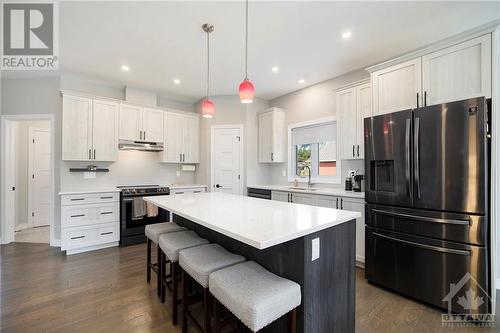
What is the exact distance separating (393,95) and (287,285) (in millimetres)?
2526

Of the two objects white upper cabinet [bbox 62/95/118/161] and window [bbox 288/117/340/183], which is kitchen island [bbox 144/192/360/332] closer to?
window [bbox 288/117/340/183]

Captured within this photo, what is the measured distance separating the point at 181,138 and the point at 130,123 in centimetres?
104

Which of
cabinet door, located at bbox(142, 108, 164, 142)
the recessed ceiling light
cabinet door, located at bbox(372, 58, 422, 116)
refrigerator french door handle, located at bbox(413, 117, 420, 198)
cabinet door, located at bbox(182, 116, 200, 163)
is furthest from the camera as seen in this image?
cabinet door, located at bbox(182, 116, 200, 163)

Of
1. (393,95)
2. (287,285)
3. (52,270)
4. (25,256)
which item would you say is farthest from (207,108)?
(25,256)

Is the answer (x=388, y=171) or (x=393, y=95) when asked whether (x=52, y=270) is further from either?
(x=393, y=95)

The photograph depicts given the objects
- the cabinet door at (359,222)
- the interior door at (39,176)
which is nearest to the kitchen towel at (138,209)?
the interior door at (39,176)

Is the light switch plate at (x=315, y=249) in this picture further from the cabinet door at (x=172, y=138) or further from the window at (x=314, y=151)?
the cabinet door at (x=172, y=138)

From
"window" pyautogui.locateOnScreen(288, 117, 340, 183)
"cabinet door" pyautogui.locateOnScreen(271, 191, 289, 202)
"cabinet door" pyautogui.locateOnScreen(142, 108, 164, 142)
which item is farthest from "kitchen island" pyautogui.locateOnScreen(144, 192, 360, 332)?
"cabinet door" pyautogui.locateOnScreen(142, 108, 164, 142)

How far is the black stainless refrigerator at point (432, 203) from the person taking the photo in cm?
197

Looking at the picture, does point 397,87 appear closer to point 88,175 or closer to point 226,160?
point 226,160

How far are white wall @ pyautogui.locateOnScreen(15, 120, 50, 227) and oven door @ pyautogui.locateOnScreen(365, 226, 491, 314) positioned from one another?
260 inches

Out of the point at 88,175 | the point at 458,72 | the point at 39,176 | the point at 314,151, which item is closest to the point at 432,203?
the point at 458,72

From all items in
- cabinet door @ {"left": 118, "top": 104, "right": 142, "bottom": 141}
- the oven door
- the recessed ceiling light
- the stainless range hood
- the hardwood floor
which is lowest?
the hardwood floor

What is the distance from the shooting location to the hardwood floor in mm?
1950
